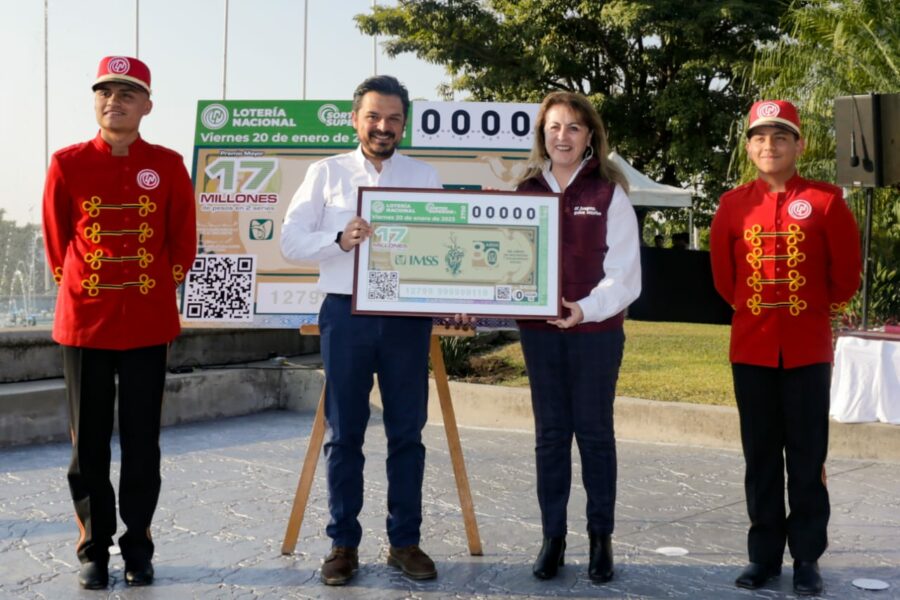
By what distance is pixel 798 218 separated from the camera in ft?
13.8

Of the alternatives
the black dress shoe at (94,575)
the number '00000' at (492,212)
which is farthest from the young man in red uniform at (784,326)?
the black dress shoe at (94,575)

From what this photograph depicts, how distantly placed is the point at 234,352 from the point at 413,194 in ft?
21.5

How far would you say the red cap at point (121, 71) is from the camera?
4.18 meters

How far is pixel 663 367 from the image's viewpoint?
1092 centimetres

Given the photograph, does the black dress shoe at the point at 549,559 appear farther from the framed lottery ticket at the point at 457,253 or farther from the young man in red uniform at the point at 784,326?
the framed lottery ticket at the point at 457,253

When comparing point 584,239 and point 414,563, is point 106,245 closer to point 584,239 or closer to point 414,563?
point 414,563

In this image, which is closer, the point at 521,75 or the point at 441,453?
the point at 441,453

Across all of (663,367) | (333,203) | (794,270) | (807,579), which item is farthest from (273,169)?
(663,367)

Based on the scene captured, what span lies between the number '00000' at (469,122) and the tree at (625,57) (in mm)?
18342

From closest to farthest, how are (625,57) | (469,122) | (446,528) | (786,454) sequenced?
(786,454)
(446,528)
(469,122)
(625,57)

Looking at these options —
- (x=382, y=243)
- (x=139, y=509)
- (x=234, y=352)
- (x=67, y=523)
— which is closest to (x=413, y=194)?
(x=382, y=243)

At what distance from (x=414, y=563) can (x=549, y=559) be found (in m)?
0.57

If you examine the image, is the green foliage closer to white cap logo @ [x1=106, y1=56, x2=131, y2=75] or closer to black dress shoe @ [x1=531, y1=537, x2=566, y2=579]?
black dress shoe @ [x1=531, y1=537, x2=566, y2=579]

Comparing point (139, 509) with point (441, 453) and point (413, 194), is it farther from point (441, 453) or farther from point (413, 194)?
point (441, 453)
